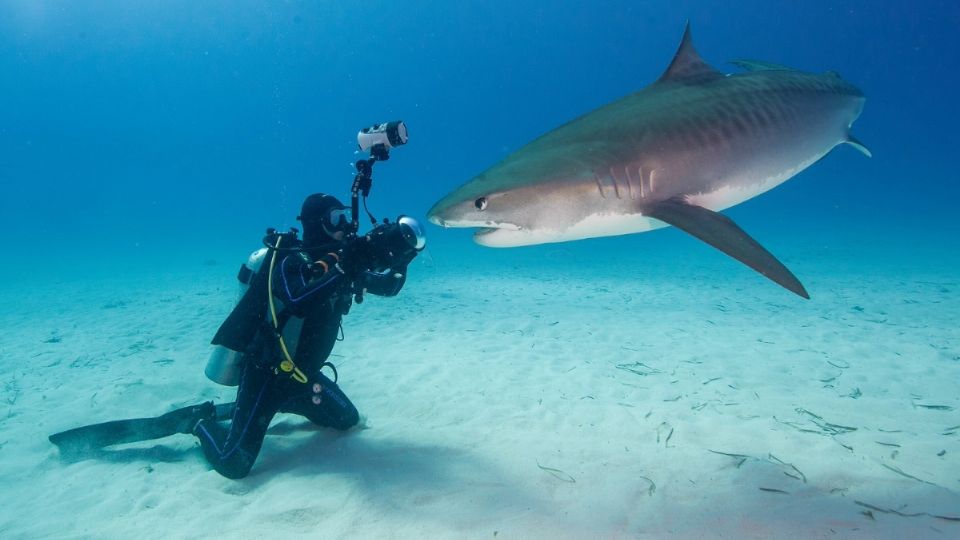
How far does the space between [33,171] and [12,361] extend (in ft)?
640

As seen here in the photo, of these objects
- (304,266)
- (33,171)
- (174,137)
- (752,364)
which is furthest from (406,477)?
(33,171)

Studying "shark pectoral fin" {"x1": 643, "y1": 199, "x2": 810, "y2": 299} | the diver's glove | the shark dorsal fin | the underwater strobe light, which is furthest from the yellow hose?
the shark dorsal fin

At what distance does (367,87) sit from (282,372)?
128467 mm

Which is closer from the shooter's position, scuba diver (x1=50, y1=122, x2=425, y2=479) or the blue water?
the blue water

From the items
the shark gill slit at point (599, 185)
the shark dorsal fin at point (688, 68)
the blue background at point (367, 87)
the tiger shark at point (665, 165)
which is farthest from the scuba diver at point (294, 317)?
the blue background at point (367, 87)

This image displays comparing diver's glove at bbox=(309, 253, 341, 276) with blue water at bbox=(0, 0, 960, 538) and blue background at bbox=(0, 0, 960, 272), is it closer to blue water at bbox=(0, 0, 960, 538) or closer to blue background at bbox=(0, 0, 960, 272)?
blue water at bbox=(0, 0, 960, 538)

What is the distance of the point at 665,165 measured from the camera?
9.98ft

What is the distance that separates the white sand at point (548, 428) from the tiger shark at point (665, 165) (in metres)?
1.68

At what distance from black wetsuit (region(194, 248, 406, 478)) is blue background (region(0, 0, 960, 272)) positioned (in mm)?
50811

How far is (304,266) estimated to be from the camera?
3.61m

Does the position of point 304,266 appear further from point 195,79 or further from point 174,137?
point 174,137

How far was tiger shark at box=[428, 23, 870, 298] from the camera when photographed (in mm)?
2727

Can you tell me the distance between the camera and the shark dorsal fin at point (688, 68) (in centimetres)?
375

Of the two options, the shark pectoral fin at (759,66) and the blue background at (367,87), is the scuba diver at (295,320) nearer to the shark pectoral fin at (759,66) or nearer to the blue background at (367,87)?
the shark pectoral fin at (759,66)
